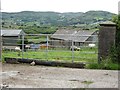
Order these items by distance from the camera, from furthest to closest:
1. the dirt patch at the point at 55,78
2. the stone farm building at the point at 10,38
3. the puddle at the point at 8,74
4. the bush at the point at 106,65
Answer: the stone farm building at the point at 10,38, the bush at the point at 106,65, the puddle at the point at 8,74, the dirt patch at the point at 55,78

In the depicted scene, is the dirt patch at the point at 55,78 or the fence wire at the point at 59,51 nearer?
the dirt patch at the point at 55,78

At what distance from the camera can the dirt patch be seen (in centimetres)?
652

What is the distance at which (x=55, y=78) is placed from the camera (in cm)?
734

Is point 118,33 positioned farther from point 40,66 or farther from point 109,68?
point 40,66

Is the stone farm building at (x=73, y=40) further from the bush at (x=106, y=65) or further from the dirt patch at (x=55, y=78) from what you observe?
the dirt patch at (x=55, y=78)

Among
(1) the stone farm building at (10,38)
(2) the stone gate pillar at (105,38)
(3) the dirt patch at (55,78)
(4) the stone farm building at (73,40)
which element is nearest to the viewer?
(3) the dirt patch at (55,78)

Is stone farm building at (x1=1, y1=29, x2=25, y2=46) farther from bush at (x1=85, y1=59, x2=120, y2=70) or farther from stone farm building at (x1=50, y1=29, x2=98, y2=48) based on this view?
bush at (x1=85, y1=59, x2=120, y2=70)

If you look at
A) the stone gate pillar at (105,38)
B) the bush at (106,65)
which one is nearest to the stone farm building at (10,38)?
the bush at (106,65)

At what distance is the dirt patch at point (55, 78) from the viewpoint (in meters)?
6.52

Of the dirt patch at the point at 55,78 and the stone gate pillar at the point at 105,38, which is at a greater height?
the stone gate pillar at the point at 105,38

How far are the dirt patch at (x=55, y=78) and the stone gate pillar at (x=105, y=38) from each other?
1.19 meters

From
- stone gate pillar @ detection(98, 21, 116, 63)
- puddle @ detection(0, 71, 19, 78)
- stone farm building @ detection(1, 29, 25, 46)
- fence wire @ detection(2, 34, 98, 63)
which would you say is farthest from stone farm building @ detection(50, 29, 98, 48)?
puddle @ detection(0, 71, 19, 78)

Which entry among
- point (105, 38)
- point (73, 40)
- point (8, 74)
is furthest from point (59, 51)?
point (8, 74)

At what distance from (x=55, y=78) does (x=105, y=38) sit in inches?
111
